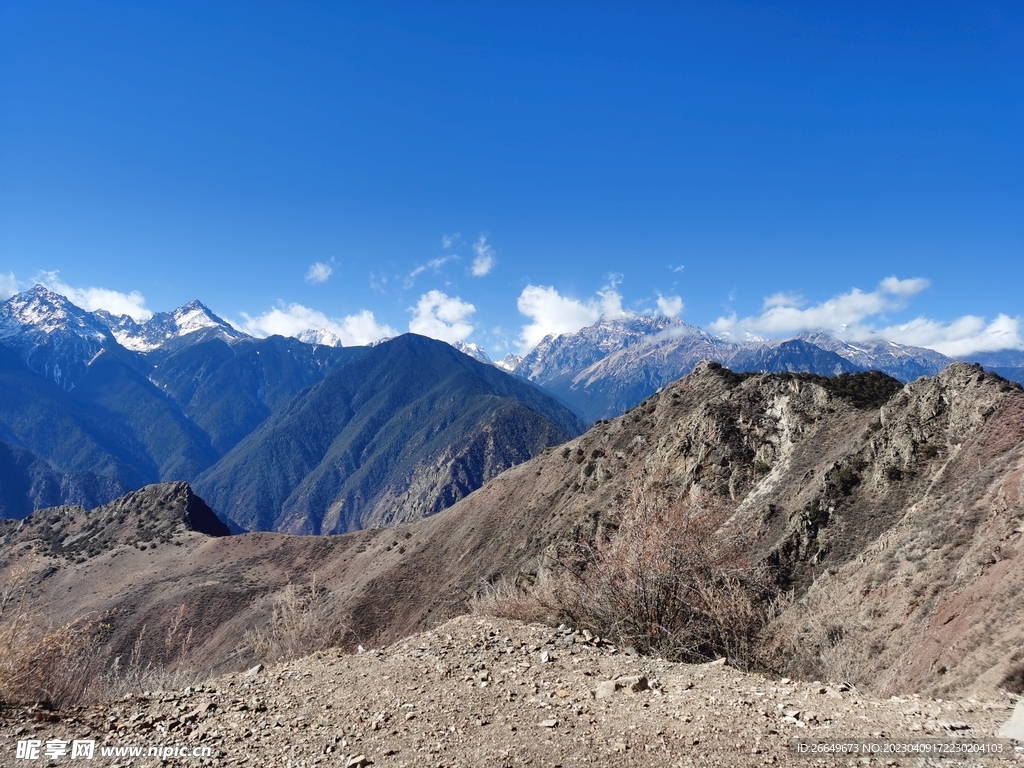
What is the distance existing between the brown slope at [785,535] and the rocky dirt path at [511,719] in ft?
17.6

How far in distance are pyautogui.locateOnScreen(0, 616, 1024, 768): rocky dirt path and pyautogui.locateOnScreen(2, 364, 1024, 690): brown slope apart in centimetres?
538

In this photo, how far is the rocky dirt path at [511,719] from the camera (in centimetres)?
690

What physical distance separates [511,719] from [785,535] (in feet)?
87.8

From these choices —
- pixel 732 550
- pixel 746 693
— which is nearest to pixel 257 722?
pixel 746 693

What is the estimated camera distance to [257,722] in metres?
8.35

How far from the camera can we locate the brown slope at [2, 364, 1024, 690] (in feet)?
53.6

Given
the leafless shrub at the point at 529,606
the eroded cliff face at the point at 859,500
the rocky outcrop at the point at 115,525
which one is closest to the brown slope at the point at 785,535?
the eroded cliff face at the point at 859,500

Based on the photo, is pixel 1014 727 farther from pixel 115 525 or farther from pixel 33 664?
pixel 115 525

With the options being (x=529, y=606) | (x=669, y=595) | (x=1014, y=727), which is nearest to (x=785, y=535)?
(x=669, y=595)

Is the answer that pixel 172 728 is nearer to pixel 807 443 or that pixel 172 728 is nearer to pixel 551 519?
pixel 807 443

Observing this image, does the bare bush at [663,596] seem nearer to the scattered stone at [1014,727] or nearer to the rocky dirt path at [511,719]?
the rocky dirt path at [511,719]

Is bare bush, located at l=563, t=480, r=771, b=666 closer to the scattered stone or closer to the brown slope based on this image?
the brown slope

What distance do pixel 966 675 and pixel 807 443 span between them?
29.1 m

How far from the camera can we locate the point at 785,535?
29.7 metres
